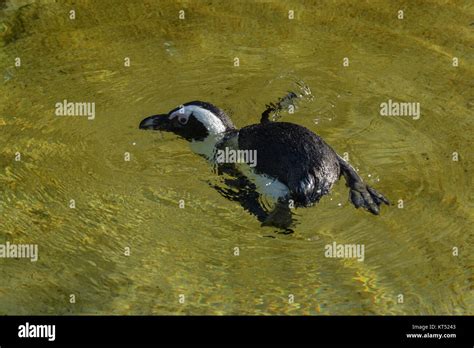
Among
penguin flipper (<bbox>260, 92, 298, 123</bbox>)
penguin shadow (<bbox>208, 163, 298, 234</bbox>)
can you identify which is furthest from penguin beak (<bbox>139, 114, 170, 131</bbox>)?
penguin flipper (<bbox>260, 92, 298, 123</bbox>)

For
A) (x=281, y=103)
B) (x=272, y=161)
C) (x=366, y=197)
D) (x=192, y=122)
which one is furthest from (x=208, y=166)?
(x=366, y=197)

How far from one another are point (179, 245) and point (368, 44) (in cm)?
347

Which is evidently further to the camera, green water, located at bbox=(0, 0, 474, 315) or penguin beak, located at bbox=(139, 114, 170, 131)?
penguin beak, located at bbox=(139, 114, 170, 131)

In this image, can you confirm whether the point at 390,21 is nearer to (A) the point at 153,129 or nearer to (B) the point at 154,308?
(A) the point at 153,129

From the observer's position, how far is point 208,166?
6.35 m

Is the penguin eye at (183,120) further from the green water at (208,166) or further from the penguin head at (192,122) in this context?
the green water at (208,166)

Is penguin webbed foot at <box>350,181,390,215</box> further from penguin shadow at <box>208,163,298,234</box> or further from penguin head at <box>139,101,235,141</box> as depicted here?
penguin head at <box>139,101,235,141</box>

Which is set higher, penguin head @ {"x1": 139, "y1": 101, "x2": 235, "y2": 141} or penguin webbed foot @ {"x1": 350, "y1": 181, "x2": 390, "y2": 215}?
penguin head @ {"x1": 139, "y1": 101, "x2": 235, "y2": 141}

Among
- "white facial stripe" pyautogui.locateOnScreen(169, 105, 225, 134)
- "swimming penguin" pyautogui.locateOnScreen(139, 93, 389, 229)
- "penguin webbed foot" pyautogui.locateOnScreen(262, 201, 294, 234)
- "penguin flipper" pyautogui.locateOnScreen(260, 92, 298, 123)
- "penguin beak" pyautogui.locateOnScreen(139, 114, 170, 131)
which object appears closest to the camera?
"swimming penguin" pyautogui.locateOnScreen(139, 93, 389, 229)

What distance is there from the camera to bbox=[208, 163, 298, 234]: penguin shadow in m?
5.71

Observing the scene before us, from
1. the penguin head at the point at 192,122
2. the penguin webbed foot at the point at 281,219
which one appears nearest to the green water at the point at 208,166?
the penguin webbed foot at the point at 281,219

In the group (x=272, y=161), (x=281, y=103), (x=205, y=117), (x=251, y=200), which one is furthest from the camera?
(x=281, y=103)

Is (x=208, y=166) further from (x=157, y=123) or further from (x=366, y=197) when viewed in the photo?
(x=366, y=197)

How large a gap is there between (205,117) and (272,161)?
812mm
